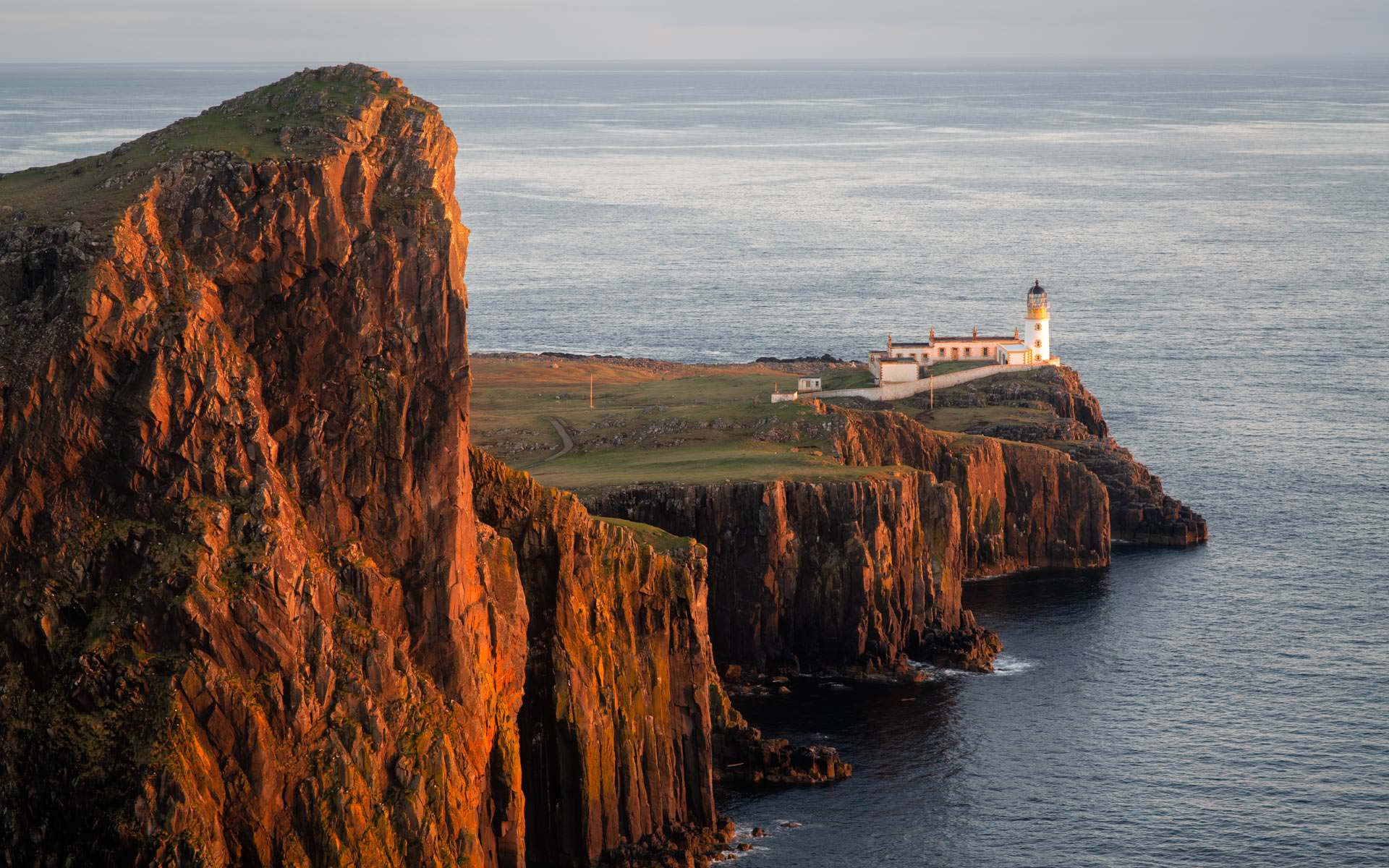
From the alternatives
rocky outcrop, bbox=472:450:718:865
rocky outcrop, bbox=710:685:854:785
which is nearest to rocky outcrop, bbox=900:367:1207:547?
rocky outcrop, bbox=710:685:854:785

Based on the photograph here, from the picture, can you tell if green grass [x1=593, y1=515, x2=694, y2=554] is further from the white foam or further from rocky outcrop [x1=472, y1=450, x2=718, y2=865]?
the white foam

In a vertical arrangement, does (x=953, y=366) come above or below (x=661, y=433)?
above

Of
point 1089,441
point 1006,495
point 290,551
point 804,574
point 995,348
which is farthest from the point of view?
point 995,348

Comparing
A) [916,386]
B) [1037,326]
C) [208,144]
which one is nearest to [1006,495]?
[916,386]

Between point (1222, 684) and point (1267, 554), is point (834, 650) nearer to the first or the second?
point (1222, 684)

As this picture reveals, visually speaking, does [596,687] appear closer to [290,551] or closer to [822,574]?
[290,551]

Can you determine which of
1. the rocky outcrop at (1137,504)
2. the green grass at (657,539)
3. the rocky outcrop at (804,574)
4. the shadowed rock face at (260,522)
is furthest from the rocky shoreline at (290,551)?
the rocky outcrop at (1137,504)
